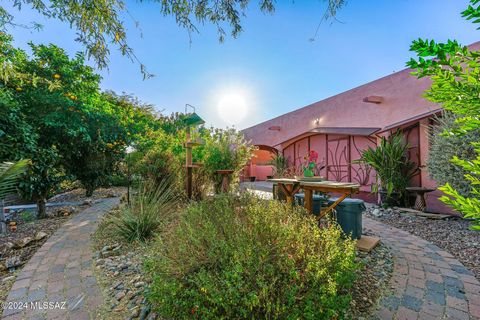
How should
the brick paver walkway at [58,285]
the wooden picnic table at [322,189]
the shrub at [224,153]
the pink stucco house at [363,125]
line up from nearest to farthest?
the brick paver walkway at [58,285]
the wooden picnic table at [322,189]
the pink stucco house at [363,125]
the shrub at [224,153]

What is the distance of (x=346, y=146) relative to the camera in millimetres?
8164

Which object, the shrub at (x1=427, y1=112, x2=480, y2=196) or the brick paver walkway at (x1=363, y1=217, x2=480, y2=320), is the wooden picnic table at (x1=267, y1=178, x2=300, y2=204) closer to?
the brick paver walkway at (x1=363, y1=217, x2=480, y2=320)

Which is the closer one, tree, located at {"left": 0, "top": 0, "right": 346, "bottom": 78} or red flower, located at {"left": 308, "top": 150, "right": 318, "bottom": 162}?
tree, located at {"left": 0, "top": 0, "right": 346, "bottom": 78}

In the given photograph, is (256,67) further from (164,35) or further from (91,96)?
(91,96)

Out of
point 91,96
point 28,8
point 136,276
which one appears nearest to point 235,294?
point 136,276

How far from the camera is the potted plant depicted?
5789 millimetres

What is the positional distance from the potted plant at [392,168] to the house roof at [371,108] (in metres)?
0.76

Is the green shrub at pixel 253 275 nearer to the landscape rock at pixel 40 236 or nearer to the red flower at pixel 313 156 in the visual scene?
the red flower at pixel 313 156

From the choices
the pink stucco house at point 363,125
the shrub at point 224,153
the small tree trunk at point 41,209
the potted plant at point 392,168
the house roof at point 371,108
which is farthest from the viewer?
the house roof at point 371,108

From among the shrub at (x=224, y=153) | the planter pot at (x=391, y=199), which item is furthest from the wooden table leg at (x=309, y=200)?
the planter pot at (x=391, y=199)

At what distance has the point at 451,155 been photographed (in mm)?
4328

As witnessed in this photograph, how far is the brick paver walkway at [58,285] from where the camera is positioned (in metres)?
1.95

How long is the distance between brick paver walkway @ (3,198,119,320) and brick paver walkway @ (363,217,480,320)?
2586mm

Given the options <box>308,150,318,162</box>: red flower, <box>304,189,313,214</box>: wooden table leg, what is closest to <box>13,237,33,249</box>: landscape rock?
<box>304,189,313,214</box>: wooden table leg
